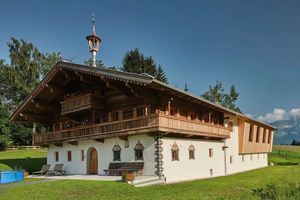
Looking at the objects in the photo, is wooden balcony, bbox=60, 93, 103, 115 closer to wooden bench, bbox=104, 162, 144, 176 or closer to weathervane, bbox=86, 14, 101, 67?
wooden bench, bbox=104, 162, 144, 176

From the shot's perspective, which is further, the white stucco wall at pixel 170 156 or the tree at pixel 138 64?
the tree at pixel 138 64

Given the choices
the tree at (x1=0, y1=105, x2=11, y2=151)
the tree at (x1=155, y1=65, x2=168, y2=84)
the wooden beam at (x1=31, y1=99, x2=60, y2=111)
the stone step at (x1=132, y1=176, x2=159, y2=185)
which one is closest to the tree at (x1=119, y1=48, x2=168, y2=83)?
the tree at (x1=155, y1=65, x2=168, y2=84)

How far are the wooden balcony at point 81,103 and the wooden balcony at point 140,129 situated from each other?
149 cm

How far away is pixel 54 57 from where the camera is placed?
6094 cm

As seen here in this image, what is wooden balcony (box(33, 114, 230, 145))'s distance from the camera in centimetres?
2088

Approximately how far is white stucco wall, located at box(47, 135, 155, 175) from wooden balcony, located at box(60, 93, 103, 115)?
2850 millimetres

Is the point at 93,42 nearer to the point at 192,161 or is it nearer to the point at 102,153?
the point at 102,153

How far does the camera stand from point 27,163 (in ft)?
121

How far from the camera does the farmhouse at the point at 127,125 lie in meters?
22.0

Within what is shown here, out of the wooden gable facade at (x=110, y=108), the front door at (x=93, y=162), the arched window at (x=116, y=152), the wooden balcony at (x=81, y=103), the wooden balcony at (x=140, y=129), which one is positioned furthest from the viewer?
the front door at (x=93, y=162)

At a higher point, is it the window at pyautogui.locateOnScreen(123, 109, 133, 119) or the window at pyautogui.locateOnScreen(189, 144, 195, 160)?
the window at pyautogui.locateOnScreen(123, 109, 133, 119)

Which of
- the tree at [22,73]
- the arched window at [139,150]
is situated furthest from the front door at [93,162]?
the tree at [22,73]

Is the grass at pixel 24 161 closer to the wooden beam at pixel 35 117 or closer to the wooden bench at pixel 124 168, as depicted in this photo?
the wooden beam at pixel 35 117

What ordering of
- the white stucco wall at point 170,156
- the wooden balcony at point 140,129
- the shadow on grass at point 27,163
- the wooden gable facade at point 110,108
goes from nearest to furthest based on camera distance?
the wooden balcony at point 140,129 < the wooden gable facade at point 110,108 < the white stucco wall at point 170,156 < the shadow on grass at point 27,163
